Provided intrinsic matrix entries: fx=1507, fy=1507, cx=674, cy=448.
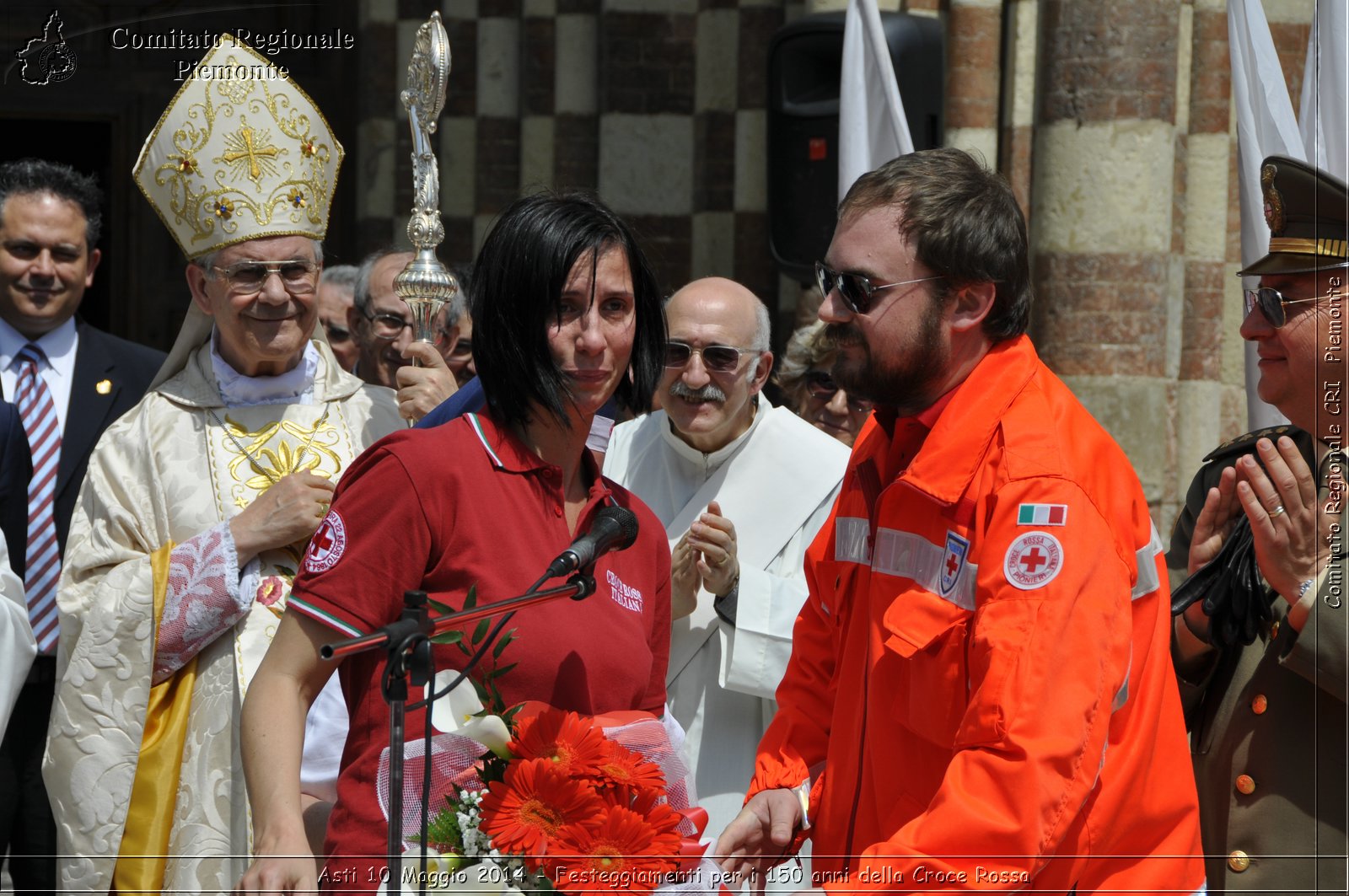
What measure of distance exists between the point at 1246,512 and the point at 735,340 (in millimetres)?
1753

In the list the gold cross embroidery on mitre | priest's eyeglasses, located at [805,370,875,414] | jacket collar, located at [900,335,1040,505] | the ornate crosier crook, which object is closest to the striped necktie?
the gold cross embroidery on mitre

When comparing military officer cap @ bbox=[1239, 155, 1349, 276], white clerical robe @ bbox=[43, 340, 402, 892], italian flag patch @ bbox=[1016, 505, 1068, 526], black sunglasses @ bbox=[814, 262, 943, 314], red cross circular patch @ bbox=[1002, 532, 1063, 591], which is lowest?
white clerical robe @ bbox=[43, 340, 402, 892]

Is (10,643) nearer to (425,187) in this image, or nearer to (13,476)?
(13,476)

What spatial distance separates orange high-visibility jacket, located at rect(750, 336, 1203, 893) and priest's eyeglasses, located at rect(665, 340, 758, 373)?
1.69 meters

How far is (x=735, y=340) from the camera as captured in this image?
14.0ft

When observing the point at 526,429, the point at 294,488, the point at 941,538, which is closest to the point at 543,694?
the point at 526,429

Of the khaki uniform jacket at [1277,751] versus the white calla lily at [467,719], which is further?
the khaki uniform jacket at [1277,751]

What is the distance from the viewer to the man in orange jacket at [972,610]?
2.07 m

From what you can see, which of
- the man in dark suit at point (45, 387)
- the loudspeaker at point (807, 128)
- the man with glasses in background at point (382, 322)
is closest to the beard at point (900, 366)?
the man in dark suit at point (45, 387)

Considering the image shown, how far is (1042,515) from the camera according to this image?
2.17m

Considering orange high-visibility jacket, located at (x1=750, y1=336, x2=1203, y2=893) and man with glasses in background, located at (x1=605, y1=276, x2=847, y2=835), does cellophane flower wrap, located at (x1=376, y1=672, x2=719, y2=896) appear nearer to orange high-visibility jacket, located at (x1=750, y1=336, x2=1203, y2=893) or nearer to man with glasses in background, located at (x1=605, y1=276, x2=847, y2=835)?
orange high-visibility jacket, located at (x1=750, y1=336, x2=1203, y2=893)

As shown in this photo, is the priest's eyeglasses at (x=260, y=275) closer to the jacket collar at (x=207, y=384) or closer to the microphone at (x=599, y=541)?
the jacket collar at (x=207, y=384)

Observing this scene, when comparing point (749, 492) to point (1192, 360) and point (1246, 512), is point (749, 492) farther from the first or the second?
point (1192, 360)

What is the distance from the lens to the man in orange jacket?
207cm
